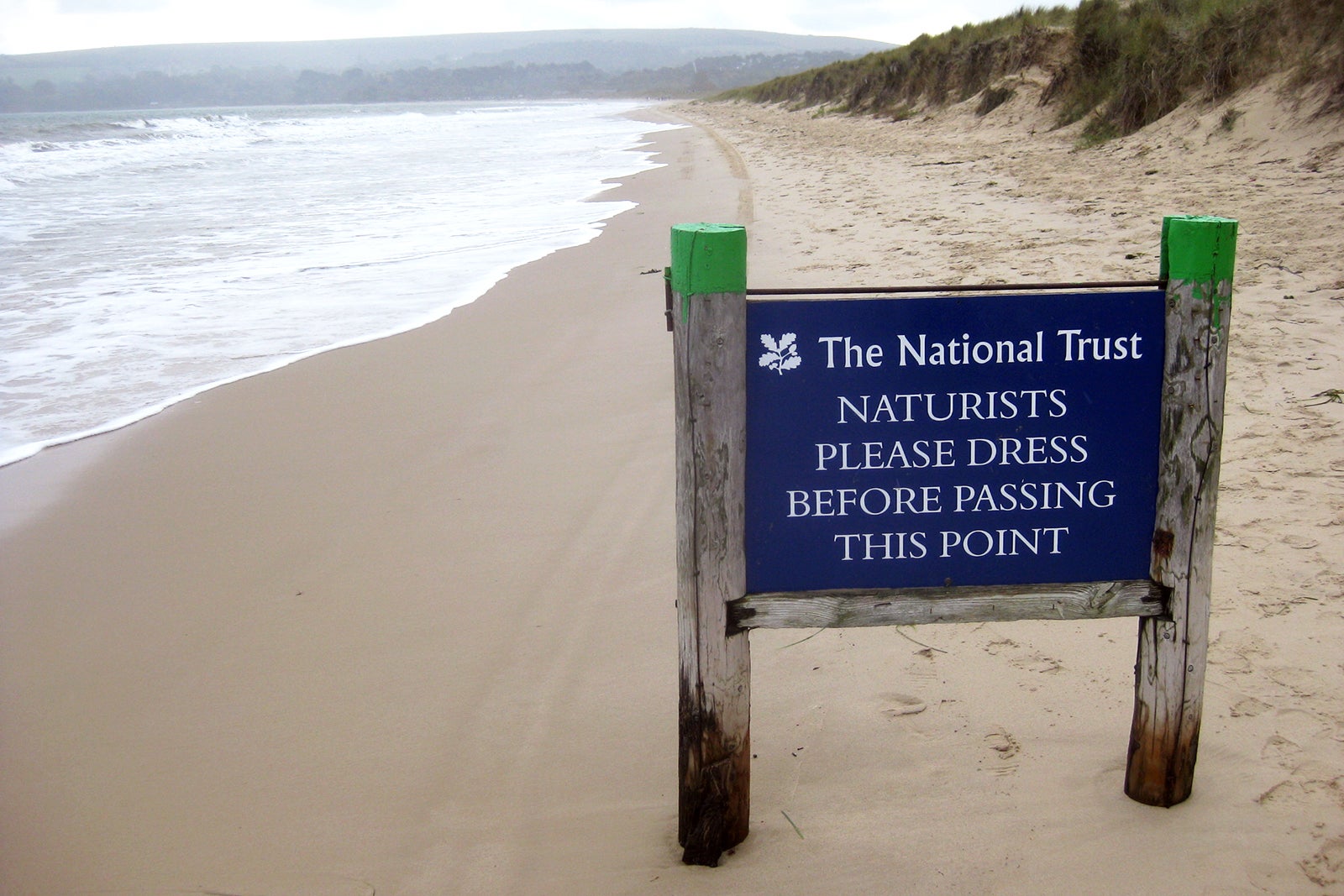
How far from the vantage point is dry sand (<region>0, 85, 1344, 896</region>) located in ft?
7.52

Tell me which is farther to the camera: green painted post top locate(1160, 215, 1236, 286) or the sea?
the sea

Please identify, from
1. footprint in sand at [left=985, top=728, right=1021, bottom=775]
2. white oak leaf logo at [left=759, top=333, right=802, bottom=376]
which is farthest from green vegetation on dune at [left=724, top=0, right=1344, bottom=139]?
white oak leaf logo at [left=759, top=333, right=802, bottom=376]

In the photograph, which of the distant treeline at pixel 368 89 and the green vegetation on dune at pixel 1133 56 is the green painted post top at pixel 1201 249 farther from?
the distant treeline at pixel 368 89

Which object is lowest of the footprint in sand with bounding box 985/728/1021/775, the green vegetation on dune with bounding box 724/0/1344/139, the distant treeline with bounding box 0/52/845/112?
the footprint in sand with bounding box 985/728/1021/775

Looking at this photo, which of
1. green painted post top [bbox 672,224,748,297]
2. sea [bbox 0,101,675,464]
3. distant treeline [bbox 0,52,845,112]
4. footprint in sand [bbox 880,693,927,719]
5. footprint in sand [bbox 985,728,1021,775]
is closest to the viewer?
green painted post top [bbox 672,224,748,297]

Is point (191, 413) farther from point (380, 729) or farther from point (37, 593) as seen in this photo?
point (380, 729)

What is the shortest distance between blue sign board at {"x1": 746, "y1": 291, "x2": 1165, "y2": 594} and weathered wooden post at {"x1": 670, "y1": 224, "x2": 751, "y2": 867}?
0.05 metres

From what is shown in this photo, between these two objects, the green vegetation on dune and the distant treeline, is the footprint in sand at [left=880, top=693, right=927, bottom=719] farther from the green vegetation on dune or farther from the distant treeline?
the distant treeline

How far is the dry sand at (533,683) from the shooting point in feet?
7.52

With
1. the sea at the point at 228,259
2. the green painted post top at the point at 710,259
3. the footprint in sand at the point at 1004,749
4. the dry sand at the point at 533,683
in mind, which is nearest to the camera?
the green painted post top at the point at 710,259

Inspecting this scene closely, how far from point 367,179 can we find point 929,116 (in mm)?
10848

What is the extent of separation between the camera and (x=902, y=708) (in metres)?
2.71

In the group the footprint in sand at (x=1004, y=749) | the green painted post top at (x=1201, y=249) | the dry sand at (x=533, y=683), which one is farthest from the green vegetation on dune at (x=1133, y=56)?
the footprint in sand at (x=1004, y=749)

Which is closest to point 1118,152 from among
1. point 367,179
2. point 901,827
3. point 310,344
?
point 310,344
